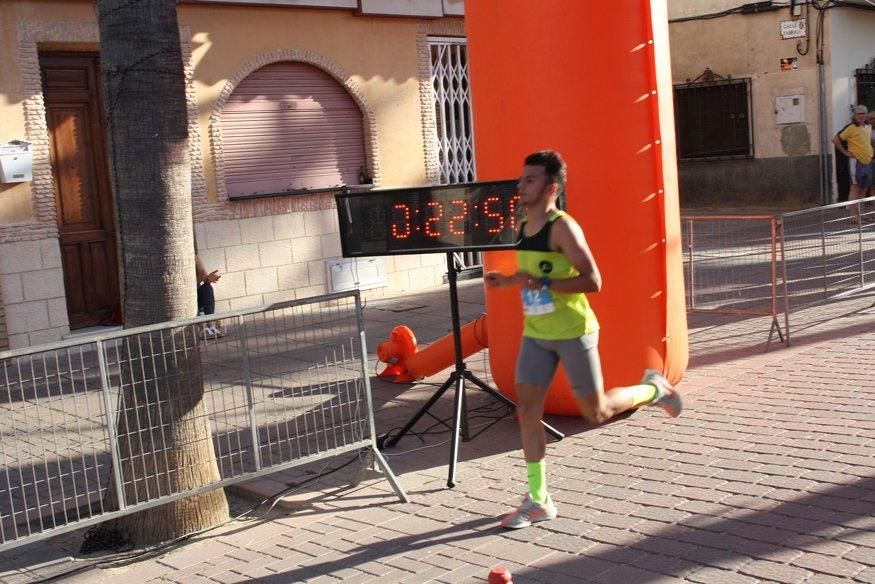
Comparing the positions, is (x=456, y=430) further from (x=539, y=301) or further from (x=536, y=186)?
(x=536, y=186)

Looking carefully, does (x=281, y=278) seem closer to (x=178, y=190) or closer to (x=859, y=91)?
(x=178, y=190)

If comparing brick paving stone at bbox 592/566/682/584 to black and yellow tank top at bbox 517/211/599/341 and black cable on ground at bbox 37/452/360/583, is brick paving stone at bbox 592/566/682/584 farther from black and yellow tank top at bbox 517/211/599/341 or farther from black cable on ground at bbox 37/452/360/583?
black cable on ground at bbox 37/452/360/583

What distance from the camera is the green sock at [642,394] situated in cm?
603

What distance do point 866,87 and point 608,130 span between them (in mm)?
17396

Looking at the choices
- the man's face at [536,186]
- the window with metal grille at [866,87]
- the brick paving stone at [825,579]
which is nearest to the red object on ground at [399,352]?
the man's face at [536,186]

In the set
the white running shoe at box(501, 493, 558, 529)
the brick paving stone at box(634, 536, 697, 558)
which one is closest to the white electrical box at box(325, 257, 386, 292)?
the white running shoe at box(501, 493, 558, 529)

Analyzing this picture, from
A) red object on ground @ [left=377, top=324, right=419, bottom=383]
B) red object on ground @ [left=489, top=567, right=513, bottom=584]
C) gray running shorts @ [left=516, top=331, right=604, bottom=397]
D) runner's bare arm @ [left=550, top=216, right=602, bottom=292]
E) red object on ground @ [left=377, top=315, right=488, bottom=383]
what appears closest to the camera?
red object on ground @ [left=489, top=567, right=513, bottom=584]

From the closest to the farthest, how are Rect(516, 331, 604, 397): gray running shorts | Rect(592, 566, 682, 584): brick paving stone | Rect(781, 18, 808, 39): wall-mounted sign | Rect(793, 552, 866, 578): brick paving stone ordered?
Rect(793, 552, 866, 578): brick paving stone, Rect(592, 566, 682, 584): brick paving stone, Rect(516, 331, 604, 397): gray running shorts, Rect(781, 18, 808, 39): wall-mounted sign

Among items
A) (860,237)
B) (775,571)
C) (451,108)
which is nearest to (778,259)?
(860,237)

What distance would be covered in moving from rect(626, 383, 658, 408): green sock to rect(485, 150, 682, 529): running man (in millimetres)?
410

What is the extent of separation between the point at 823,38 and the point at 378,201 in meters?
17.5

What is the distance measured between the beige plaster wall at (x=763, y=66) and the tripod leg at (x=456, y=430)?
17.0 metres

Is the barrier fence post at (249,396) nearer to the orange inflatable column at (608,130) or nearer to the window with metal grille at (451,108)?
the orange inflatable column at (608,130)

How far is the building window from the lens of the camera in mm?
22812
